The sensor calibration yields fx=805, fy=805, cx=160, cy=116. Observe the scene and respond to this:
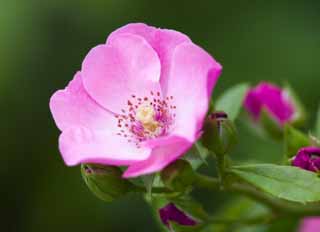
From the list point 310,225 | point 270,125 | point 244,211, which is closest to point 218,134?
point 270,125

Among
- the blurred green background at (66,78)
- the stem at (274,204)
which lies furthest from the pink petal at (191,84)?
the blurred green background at (66,78)

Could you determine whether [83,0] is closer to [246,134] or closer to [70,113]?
[246,134]

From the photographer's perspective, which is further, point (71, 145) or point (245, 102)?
point (245, 102)

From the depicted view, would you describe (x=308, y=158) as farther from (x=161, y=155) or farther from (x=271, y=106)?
(x=271, y=106)

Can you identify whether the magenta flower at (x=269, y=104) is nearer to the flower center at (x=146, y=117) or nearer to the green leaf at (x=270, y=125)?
the green leaf at (x=270, y=125)

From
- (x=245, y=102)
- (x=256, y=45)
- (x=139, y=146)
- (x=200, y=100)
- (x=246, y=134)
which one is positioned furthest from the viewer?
(x=256, y=45)

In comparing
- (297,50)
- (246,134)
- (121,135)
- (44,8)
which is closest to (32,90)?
(44,8)
